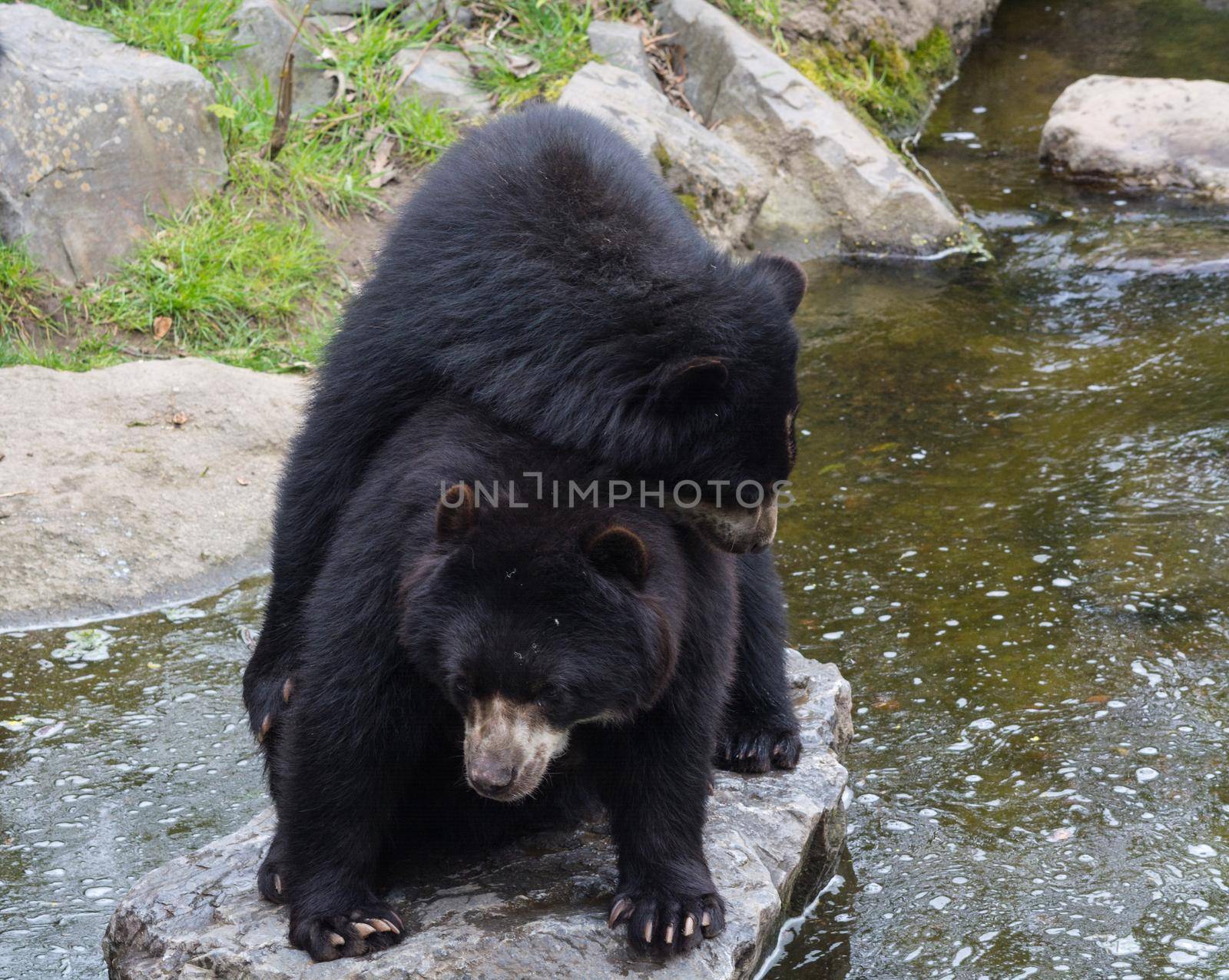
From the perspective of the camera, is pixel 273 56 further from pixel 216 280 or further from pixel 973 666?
Answer: pixel 973 666

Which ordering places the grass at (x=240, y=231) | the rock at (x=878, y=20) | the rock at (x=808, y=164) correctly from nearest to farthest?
1. the grass at (x=240, y=231)
2. the rock at (x=808, y=164)
3. the rock at (x=878, y=20)

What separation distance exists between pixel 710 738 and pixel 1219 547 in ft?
10.7

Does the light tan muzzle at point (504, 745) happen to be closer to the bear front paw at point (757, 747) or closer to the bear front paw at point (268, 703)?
the bear front paw at point (268, 703)

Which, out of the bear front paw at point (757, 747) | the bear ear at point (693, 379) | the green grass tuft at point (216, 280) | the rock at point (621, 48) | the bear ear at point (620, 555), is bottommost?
the green grass tuft at point (216, 280)

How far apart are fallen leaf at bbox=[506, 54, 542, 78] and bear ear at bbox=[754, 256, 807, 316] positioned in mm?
6107

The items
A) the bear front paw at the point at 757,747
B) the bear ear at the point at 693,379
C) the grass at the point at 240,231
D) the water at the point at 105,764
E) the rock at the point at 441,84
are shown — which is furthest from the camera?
the rock at the point at 441,84

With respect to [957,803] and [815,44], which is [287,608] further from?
[815,44]

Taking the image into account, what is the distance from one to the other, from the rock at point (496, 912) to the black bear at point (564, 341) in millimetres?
582

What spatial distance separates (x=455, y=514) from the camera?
2918mm

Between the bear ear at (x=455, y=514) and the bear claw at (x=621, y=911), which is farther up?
the bear ear at (x=455, y=514)

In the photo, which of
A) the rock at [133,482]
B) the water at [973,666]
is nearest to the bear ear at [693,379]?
the water at [973,666]

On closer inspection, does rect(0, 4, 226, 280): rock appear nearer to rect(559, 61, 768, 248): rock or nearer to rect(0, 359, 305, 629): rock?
rect(0, 359, 305, 629): rock

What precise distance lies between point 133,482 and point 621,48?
213 inches

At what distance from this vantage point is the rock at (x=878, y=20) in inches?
441
